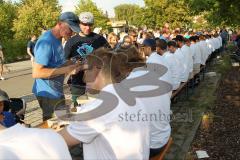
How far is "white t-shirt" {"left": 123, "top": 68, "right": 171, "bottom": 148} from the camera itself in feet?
10.8

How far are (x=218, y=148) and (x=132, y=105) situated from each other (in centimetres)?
327

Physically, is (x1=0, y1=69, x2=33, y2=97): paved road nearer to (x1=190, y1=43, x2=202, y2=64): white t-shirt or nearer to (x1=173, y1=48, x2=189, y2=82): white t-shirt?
(x1=173, y1=48, x2=189, y2=82): white t-shirt

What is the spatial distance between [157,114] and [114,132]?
1142 mm

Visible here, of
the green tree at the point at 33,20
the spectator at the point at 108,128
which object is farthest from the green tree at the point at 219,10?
the green tree at the point at 33,20

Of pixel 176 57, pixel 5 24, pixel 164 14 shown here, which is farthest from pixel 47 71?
pixel 5 24

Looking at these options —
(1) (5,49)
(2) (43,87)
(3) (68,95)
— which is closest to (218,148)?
(3) (68,95)

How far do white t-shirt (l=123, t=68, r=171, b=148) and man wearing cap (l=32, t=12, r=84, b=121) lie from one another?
3.36 feet

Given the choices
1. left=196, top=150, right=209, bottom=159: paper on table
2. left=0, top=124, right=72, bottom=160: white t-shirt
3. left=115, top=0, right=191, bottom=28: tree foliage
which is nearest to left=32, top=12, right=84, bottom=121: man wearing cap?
left=196, top=150, right=209, bottom=159: paper on table

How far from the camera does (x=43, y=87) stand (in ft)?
14.0

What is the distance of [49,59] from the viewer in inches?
163

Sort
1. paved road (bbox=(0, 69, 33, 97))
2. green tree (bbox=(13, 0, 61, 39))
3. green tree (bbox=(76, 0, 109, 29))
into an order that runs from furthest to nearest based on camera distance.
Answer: green tree (bbox=(76, 0, 109, 29)) < green tree (bbox=(13, 0, 61, 39)) < paved road (bbox=(0, 69, 33, 97))

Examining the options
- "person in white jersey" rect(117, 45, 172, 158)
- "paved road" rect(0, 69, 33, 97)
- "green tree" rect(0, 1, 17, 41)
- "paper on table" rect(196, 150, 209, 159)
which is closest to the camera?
"person in white jersey" rect(117, 45, 172, 158)

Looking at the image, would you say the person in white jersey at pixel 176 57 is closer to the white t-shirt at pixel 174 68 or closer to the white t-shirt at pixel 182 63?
the white t-shirt at pixel 182 63

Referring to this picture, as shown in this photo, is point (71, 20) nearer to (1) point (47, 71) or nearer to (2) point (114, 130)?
(1) point (47, 71)
